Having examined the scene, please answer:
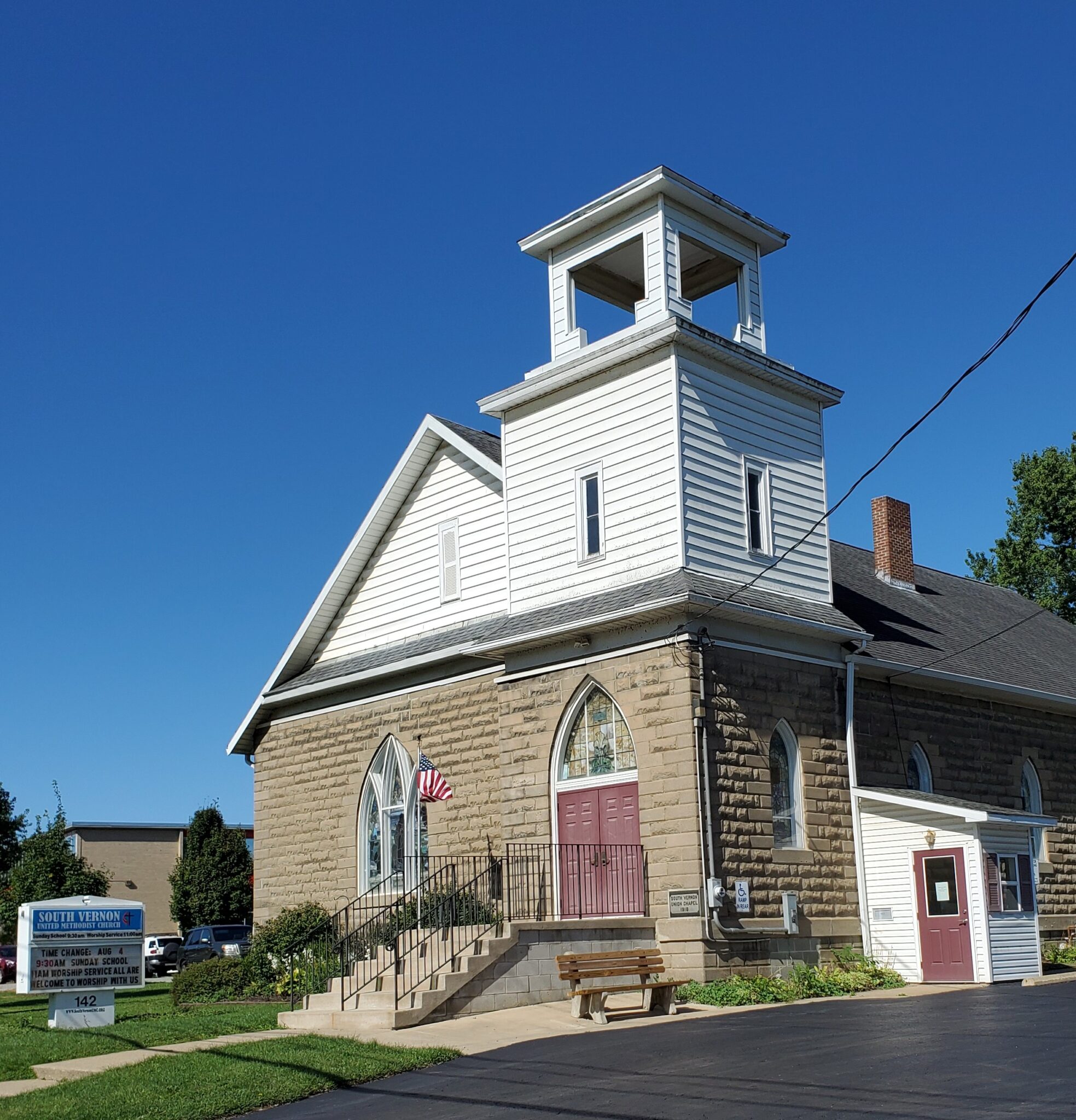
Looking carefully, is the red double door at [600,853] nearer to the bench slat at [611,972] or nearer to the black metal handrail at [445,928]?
the black metal handrail at [445,928]

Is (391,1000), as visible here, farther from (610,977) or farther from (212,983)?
(212,983)

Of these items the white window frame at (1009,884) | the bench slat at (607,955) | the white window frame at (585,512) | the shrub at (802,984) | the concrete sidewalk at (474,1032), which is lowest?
the concrete sidewalk at (474,1032)

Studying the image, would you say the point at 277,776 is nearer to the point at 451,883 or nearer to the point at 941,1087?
the point at 451,883

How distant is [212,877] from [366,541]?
27415 millimetres

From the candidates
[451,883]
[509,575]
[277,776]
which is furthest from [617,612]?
[277,776]

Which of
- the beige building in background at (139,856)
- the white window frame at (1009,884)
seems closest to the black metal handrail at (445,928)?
the white window frame at (1009,884)

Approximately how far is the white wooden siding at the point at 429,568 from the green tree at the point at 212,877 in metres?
24.6

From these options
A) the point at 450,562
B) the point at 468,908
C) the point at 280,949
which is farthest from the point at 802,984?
the point at 450,562

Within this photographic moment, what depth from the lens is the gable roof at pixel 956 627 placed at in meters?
25.3

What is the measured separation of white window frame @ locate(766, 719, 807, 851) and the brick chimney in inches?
373

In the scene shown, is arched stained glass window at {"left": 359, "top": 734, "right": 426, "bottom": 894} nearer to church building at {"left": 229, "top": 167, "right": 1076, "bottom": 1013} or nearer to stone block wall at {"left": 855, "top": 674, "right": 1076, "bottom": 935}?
church building at {"left": 229, "top": 167, "right": 1076, "bottom": 1013}

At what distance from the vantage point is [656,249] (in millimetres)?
22031

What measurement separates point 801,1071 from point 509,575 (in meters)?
12.5

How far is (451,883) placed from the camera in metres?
22.0
